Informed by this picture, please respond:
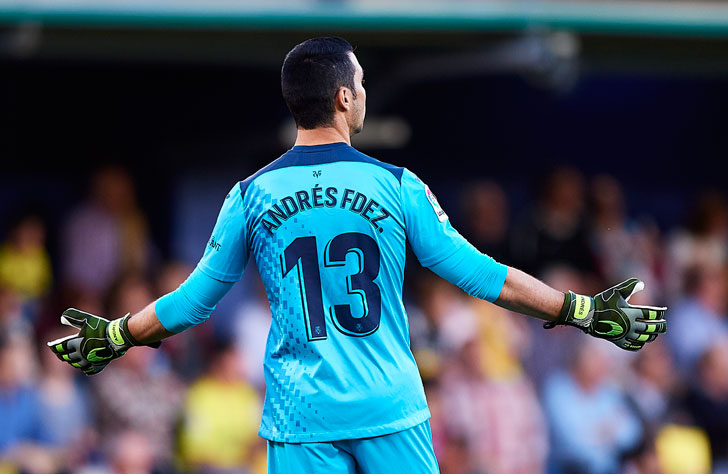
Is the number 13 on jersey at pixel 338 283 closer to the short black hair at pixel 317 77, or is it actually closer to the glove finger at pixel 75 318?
the short black hair at pixel 317 77

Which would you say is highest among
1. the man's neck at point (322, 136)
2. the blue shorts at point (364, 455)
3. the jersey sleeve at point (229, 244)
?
the man's neck at point (322, 136)

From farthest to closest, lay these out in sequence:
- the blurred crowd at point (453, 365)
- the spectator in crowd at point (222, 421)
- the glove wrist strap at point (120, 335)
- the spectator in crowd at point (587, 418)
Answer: the spectator in crowd at point (587, 418) → the spectator in crowd at point (222, 421) → the blurred crowd at point (453, 365) → the glove wrist strap at point (120, 335)

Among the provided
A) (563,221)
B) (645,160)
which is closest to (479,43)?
(563,221)

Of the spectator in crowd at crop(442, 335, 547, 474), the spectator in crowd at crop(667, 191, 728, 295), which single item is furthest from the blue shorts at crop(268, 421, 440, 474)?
the spectator in crowd at crop(667, 191, 728, 295)

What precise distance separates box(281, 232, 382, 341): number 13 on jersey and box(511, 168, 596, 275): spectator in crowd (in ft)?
18.3

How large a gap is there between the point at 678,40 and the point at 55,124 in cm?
553

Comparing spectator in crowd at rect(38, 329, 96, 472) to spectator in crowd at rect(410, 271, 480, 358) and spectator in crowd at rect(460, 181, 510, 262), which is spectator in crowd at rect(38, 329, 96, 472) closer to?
→ spectator in crowd at rect(410, 271, 480, 358)

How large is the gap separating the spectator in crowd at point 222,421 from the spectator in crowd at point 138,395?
0.13m

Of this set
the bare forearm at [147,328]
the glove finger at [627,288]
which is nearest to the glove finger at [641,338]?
the glove finger at [627,288]

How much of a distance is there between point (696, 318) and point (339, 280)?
727cm

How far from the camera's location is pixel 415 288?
9.31 metres

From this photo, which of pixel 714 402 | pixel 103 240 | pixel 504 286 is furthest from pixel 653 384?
pixel 504 286

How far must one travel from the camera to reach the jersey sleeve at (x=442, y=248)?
3.59 m

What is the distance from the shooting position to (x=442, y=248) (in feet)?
11.8
